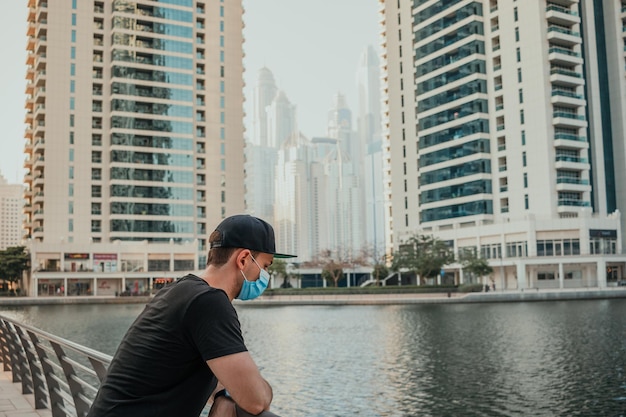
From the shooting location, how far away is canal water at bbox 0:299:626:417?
50.9 ft

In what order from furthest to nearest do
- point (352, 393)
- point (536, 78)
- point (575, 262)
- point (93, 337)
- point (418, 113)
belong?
point (418, 113)
point (536, 78)
point (575, 262)
point (93, 337)
point (352, 393)

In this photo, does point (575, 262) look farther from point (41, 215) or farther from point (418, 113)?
point (41, 215)

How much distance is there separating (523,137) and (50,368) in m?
82.0

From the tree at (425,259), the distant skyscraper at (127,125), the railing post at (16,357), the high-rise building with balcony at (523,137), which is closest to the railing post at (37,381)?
the railing post at (16,357)

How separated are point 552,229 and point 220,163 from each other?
165 feet

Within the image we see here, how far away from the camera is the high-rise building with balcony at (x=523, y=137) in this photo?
3071 inches

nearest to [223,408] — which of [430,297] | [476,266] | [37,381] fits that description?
[37,381]

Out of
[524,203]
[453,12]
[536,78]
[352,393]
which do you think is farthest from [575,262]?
[352,393]

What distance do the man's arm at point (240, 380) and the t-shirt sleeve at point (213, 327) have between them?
3 centimetres

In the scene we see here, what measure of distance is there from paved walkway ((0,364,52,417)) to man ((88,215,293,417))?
5454mm

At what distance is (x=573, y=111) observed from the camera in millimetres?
83500

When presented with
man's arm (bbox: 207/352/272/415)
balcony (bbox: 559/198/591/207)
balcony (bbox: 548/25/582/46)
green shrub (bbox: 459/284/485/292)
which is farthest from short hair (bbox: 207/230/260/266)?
balcony (bbox: 548/25/582/46)

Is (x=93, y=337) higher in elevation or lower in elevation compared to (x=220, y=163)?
lower

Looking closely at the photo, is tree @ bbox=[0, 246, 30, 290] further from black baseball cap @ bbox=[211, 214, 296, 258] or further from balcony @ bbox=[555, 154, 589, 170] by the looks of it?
black baseball cap @ bbox=[211, 214, 296, 258]
